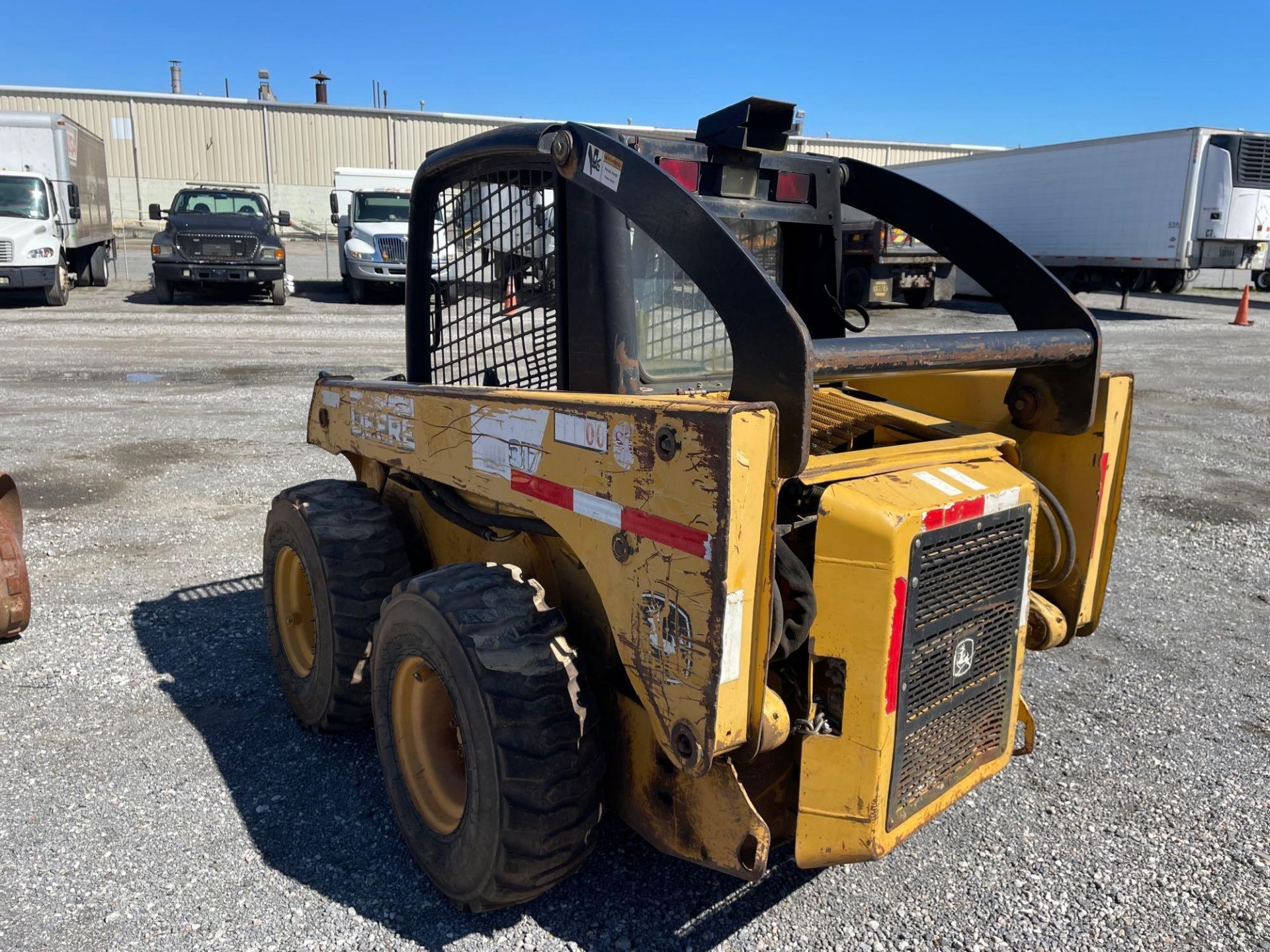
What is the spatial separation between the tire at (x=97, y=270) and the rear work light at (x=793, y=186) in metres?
21.4

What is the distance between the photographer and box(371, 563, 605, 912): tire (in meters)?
2.36

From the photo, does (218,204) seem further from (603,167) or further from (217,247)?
(603,167)

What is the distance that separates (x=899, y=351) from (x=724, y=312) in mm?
448

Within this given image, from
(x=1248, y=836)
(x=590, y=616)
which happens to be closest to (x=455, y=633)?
(x=590, y=616)

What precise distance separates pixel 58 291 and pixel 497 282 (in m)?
17.4

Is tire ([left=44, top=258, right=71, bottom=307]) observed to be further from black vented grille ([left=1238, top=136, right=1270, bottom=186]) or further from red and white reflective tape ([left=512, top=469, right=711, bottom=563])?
black vented grille ([left=1238, top=136, right=1270, bottom=186])

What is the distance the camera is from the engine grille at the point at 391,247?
17969 mm

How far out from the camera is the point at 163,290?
17938 millimetres

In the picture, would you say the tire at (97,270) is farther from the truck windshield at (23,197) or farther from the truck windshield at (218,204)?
the truck windshield at (218,204)

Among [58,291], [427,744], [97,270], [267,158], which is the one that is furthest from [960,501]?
[267,158]

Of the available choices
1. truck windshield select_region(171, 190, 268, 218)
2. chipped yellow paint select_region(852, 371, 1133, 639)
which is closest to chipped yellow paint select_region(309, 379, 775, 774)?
chipped yellow paint select_region(852, 371, 1133, 639)

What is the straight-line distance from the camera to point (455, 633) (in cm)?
246

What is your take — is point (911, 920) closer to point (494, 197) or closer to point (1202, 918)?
point (1202, 918)

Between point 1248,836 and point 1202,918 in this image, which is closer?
point 1202,918
